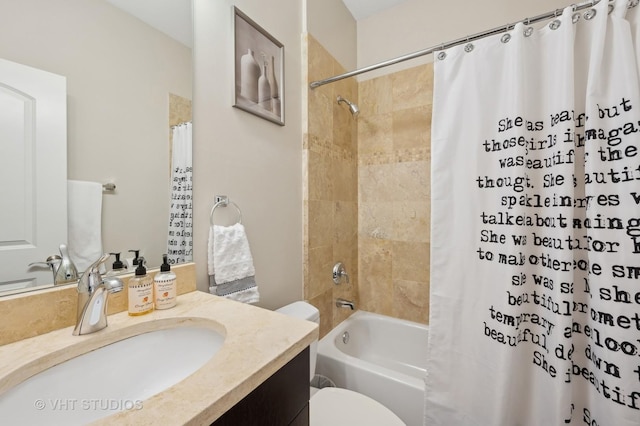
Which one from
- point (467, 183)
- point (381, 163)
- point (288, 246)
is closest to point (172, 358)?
point (288, 246)

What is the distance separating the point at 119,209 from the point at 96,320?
11.7 inches

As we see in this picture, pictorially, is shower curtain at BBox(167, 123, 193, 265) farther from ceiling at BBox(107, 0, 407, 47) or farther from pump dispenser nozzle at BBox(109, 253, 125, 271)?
ceiling at BBox(107, 0, 407, 47)

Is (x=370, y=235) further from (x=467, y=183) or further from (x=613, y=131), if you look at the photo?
(x=613, y=131)

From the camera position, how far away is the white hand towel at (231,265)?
37.4 inches

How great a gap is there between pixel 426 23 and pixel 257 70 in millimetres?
1340

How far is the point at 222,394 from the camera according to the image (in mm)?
389

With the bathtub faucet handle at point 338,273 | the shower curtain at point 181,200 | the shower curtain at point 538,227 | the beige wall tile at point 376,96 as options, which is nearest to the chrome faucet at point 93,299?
the shower curtain at point 181,200

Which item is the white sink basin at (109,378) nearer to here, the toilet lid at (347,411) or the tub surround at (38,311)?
the tub surround at (38,311)

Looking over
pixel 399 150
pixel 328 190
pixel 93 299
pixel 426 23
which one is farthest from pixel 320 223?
pixel 426 23

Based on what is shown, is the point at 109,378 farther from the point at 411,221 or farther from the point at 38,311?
the point at 411,221

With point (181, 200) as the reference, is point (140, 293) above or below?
below

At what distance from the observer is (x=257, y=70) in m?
1.15

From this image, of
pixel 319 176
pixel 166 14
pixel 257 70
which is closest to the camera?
pixel 166 14

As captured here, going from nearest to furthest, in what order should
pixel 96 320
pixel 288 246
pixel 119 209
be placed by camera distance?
1. pixel 96 320
2. pixel 119 209
3. pixel 288 246
